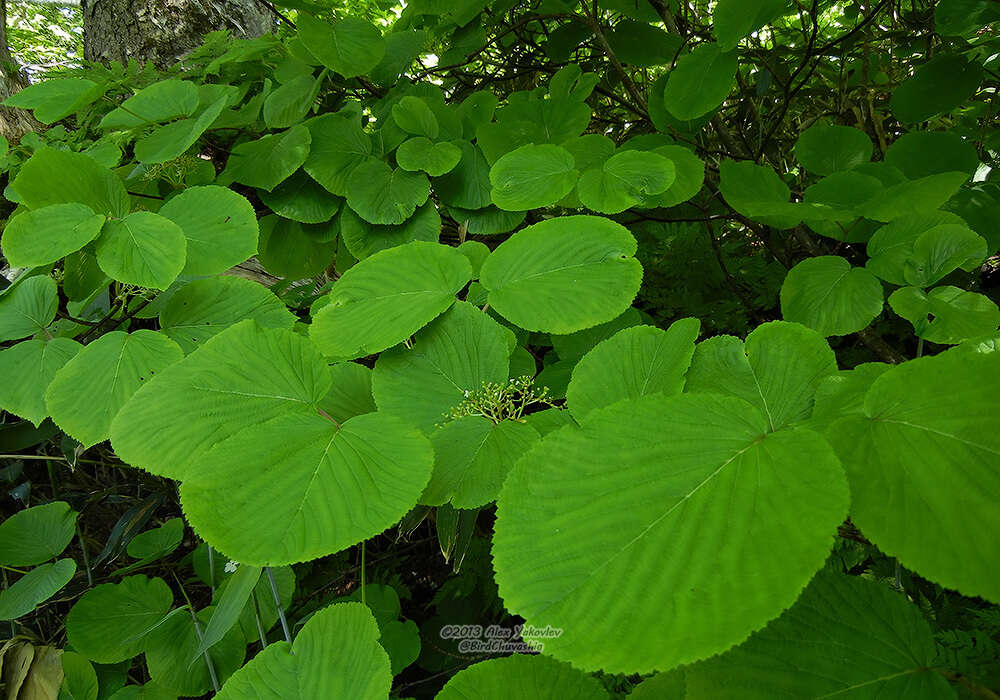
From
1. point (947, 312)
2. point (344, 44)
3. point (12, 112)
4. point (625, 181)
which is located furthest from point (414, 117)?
point (12, 112)

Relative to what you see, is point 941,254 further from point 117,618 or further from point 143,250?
point 117,618

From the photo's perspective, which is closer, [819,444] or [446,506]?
[819,444]

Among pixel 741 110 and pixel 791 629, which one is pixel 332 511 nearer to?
pixel 791 629

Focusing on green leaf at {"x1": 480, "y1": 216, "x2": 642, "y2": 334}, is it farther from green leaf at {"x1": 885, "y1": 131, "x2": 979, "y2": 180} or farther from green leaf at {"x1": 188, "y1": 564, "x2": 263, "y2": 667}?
green leaf at {"x1": 885, "y1": 131, "x2": 979, "y2": 180}

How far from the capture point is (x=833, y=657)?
0.32 meters

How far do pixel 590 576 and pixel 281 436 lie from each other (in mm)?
265

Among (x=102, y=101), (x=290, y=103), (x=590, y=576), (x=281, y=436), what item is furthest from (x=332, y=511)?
(x=102, y=101)

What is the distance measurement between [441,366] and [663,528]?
310 millimetres

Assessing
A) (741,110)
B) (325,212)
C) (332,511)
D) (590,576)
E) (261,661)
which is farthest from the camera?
(741,110)

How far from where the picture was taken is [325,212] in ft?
3.44

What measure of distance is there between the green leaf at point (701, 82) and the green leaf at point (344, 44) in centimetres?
57

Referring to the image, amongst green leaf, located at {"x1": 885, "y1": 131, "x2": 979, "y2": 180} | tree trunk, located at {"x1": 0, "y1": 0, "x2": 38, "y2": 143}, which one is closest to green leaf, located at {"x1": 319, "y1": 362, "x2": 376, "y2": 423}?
green leaf, located at {"x1": 885, "y1": 131, "x2": 979, "y2": 180}

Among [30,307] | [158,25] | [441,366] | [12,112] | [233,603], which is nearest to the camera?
[441,366]

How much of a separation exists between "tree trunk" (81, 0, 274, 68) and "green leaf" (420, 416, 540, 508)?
7.40 ft
